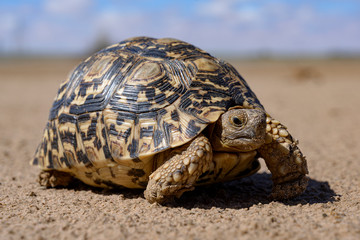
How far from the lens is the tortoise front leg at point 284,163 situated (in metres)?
3.31

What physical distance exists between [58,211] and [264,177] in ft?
7.60

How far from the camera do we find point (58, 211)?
3.12m

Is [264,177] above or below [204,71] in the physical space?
below

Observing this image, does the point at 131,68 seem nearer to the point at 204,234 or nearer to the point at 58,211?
the point at 58,211

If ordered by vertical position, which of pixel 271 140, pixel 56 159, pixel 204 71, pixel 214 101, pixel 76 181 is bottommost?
pixel 76 181

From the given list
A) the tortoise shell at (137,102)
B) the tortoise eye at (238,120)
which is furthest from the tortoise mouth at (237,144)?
the tortoise shell at (137,102)

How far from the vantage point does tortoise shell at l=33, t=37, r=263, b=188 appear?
123 inches

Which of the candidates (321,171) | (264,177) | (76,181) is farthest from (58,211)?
(321,171)

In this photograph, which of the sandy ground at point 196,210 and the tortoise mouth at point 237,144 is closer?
the sandy ground at point 196,210

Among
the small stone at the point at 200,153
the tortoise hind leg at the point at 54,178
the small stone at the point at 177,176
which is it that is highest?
the small stone at the point at 200,153

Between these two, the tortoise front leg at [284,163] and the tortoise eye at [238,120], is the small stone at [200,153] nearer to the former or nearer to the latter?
the tortoise eye at [238,120]

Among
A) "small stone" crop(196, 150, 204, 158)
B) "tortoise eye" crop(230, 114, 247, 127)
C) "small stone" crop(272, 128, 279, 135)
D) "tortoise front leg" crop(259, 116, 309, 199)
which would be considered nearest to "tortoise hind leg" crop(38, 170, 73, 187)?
"small stone" crop(196, 150, 204, 158)

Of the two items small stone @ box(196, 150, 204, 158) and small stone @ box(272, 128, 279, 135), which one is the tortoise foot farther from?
small stone @ box(196, 150, 204, 158)

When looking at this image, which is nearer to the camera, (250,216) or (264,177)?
(250,216)
